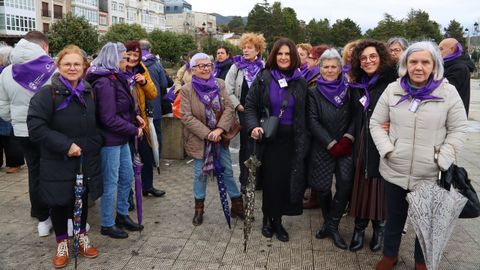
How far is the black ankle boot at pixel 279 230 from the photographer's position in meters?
4.21

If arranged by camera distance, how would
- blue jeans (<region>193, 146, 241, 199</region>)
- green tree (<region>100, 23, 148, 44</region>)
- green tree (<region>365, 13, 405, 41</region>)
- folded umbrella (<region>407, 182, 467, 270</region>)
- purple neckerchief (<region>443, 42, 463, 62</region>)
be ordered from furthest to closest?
green tree (<region>100, 23, 148, 44</region>) < green tree (<region>365, 13, 405, 41</region>) < purple neckerchief (<region>443, 42, 463, 62</region>) < blue jeans (<region>193, 146, 241, 199</region>) < folded umbrella (<region>407, 182, 467, 270</region>)

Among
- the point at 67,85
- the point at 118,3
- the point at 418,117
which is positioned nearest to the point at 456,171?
the point at 418,117

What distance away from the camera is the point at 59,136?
3396 millimetres

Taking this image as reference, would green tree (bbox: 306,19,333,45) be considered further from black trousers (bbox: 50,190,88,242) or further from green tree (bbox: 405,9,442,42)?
black trousers (bbox: 50,190,88,242)

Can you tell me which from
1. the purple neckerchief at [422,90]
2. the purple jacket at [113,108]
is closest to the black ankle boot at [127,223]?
the purple jacket at [113,108]

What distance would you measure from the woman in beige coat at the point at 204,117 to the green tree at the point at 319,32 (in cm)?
7227

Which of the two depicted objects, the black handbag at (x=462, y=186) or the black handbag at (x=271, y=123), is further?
the black handbag at (x=271, y=123)

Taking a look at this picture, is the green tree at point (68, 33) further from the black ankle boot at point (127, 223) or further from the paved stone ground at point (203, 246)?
the black ankle boot at point (127, 223)

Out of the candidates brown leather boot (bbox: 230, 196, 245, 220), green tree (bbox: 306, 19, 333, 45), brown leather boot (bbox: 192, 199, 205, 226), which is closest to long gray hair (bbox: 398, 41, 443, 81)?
brown leather boot (bbox: 230, 196, 245, 220)

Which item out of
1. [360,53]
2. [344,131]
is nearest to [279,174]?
[344,131]

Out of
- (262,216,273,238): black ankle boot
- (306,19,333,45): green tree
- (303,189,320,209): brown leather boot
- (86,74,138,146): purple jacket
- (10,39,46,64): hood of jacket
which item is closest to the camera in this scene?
(86,74,138,146): purple jacket

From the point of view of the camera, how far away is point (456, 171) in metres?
3.12

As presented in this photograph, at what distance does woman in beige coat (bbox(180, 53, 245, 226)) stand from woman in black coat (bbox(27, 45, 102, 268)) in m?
1.05

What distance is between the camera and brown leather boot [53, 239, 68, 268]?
3.61 meters
